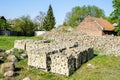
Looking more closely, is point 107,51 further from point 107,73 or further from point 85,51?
point 107,73

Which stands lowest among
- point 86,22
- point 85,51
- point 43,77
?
point 43,77

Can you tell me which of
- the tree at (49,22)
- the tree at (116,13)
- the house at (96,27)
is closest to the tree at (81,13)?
the tree at (49,22)

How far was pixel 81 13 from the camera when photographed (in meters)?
78.1

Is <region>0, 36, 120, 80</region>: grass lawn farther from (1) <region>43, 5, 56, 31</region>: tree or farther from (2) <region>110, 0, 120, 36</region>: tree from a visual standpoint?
(1) <region>43, 5, 56, 31</region>: tree

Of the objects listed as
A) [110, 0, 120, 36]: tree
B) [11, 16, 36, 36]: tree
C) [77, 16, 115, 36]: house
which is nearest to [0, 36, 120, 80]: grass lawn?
[110, 0, 120, 36]: tree

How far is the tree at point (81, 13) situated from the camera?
76375mm

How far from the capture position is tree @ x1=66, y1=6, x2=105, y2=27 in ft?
251

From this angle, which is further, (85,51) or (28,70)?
(85,51)

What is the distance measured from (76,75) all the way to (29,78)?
2.94 meters

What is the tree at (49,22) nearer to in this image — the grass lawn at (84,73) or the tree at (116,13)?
the tree at (116,13)

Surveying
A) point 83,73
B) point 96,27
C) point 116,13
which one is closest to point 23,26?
point 96,27

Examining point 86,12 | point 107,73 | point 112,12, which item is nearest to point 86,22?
point 112,12

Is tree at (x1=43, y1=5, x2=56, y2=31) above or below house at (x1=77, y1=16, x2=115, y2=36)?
above

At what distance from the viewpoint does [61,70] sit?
1501 cm
